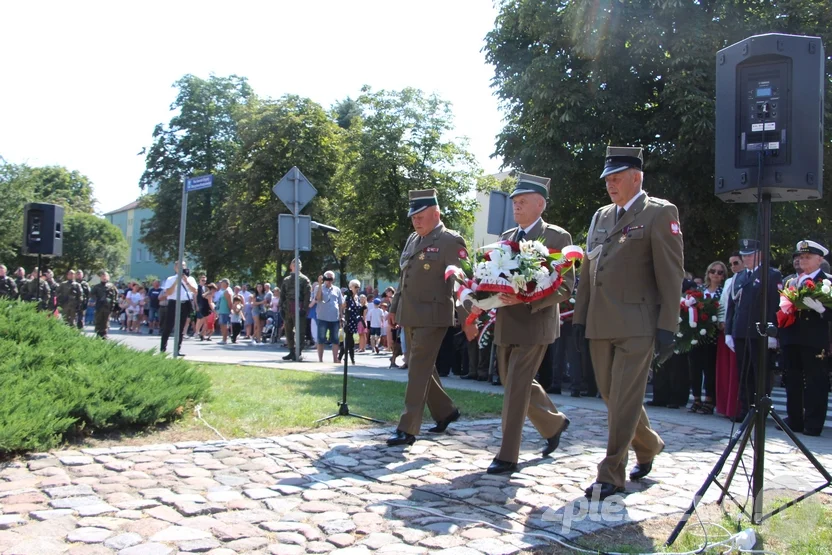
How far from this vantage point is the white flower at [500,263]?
566 cm

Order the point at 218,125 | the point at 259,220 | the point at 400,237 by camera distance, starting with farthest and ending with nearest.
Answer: the point at 218,125
the point at 259,220
the point at 400,237

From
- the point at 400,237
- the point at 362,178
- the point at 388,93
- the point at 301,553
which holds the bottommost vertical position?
the point at 301,553

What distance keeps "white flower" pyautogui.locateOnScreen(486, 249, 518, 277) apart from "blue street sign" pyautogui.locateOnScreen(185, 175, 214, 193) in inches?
309

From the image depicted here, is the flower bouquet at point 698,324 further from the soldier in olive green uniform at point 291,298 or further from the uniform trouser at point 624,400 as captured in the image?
the soldier in olive green uniform at point 291,298

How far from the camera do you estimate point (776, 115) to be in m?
4.86

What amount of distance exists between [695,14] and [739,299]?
43.2 ft

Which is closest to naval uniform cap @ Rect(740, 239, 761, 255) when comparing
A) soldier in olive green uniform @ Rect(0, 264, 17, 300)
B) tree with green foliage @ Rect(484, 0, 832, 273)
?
tree with green foliage @ Rect(484, 0, 832, 273)

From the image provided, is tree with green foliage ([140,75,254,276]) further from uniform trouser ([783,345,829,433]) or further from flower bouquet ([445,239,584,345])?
flower bouquet ([445,239,584,345])

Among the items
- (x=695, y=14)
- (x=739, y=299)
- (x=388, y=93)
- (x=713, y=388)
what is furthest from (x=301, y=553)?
(x=388, y=93)

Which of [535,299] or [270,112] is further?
[270,112]

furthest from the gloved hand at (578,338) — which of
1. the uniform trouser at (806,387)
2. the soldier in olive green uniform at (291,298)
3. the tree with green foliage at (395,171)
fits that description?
the tree with green foliage at (395,171)

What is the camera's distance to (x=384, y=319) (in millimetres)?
24406

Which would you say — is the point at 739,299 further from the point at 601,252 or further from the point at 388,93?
the point at 388,93

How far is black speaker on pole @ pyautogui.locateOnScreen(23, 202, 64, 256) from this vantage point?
17.1 meters
